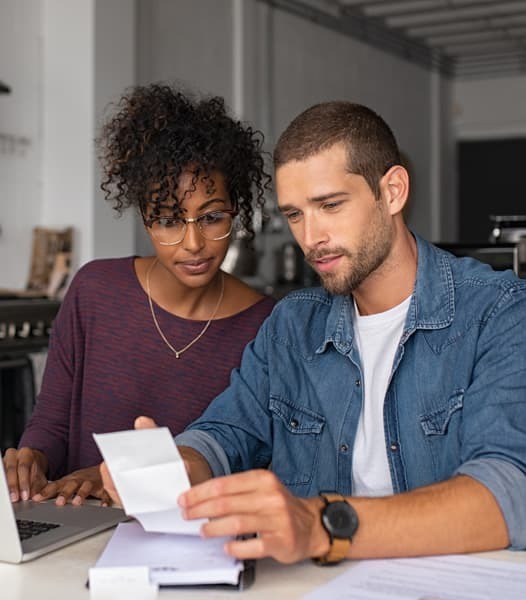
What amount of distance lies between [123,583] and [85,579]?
7 cm

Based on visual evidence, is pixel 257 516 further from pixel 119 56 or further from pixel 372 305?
pixel 119 56

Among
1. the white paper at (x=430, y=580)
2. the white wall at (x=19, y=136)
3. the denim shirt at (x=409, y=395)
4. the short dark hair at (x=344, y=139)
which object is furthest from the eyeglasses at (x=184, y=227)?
the white wall at (x=19, y=136)

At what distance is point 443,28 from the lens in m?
7.80

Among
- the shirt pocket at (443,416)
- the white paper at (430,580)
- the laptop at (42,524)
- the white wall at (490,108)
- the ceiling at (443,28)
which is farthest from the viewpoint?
Result: the white wall at (490,108)

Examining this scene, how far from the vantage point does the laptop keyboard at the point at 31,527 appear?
134cm

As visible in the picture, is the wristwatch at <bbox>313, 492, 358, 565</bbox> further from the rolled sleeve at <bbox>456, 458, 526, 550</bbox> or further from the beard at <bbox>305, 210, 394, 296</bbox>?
the beard at <bbox>305, 210, 394, 296</bbox>

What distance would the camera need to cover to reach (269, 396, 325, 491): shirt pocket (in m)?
1.66

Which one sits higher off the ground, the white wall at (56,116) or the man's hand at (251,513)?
the white wall at (56,116)

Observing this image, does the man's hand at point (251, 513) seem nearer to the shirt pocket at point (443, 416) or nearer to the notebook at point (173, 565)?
the notebook at point (173, 565)

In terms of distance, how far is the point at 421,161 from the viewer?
29.7ft

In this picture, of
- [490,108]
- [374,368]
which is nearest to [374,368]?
[374,368]

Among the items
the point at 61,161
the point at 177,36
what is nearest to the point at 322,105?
the point at 61,161

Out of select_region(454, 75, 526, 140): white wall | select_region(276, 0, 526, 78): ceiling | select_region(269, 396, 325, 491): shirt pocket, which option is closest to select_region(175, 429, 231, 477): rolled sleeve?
select_region(269, 396, 325, 491): shirt pocket

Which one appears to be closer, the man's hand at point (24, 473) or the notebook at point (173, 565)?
the notebook at point (173, 565)
